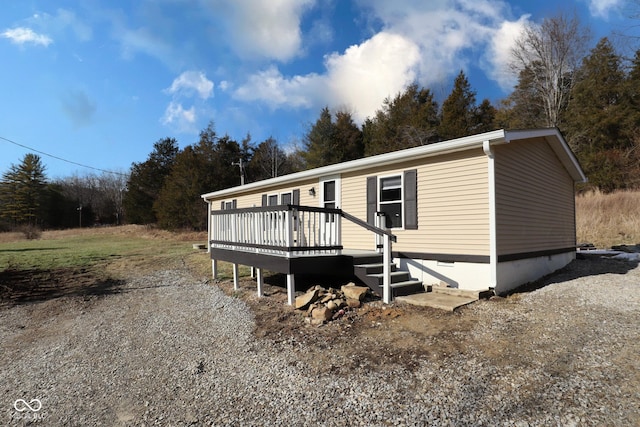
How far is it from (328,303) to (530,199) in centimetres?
502

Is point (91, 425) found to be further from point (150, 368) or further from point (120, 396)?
point (150, 368)

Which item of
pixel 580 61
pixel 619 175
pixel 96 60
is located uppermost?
pixel 580 61

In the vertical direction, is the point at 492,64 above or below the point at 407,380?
above

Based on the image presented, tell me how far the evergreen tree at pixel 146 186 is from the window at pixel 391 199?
32409 mm

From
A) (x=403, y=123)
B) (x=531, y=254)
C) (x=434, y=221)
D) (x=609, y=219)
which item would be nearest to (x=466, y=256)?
(x=434, y=221)

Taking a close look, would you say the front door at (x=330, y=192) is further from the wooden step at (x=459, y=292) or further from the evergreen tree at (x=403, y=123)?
the evergreen tree at (x=403, y=123)

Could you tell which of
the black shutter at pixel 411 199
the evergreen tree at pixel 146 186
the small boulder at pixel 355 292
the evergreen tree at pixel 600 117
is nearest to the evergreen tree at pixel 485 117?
the evergreen tree at pixel 600 117

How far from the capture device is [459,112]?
22.2m

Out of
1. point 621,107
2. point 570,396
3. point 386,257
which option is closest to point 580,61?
point 621,107

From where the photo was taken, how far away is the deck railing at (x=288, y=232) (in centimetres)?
583

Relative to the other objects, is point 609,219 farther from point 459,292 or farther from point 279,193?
point 279,193

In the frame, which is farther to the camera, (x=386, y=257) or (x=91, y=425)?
(x=386, y=257)

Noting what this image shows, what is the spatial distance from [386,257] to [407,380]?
261cm

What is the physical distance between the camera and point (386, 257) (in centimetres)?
575
